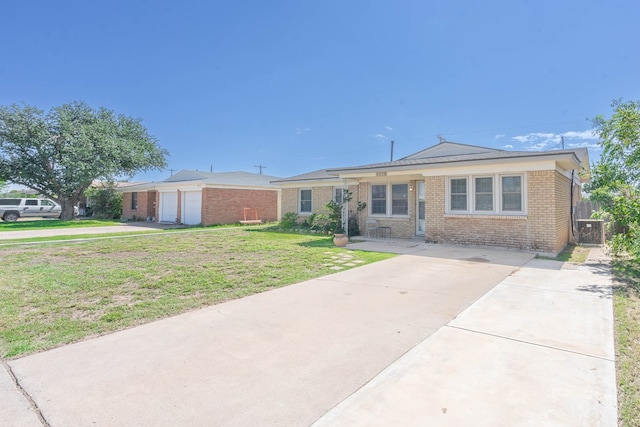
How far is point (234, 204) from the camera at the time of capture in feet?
72.8

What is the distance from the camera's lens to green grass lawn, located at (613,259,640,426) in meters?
2.37

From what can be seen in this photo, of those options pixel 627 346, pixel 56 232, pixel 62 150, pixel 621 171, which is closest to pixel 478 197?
pixel 621 171

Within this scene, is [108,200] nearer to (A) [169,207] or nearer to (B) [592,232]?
(A) [169,207]

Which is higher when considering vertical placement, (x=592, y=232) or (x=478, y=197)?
(x=478, y=197)

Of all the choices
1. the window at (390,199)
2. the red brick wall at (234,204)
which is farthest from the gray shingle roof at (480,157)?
the red brick wall at (234,204)

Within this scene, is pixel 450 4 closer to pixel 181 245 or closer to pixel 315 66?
pixel 315 66

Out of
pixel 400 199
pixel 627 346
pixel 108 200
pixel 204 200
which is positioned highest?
pixel 108 200

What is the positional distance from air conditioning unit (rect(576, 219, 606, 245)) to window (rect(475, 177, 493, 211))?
5019mm

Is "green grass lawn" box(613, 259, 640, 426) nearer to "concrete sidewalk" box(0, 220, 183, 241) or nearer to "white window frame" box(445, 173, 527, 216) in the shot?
"white window frame" box(445, 173, 527, 216)

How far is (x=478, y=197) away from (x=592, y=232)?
562cm

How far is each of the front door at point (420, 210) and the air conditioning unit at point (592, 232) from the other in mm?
6380

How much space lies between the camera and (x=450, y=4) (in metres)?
10.7

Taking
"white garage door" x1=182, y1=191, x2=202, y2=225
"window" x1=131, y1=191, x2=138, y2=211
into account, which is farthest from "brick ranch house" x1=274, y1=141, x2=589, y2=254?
"window" x1=131, y1=191, x2=138, y2=211

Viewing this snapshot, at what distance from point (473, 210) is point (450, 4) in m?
6.97
